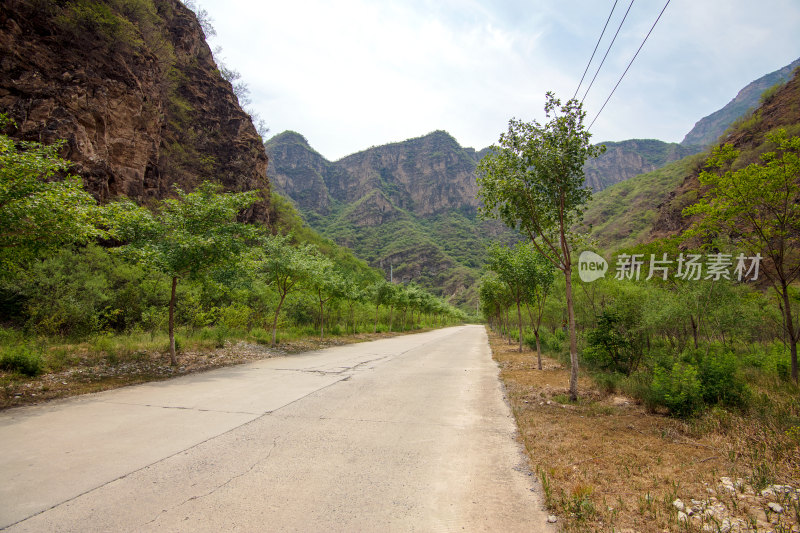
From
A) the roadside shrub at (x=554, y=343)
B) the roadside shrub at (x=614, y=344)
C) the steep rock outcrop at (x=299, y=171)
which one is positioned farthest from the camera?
the steep rock outcrop at (x=299, y=171)

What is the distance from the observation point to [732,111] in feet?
525

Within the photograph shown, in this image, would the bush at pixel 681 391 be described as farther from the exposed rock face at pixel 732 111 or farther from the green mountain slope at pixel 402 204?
the exposed rock face at pixel 732 111

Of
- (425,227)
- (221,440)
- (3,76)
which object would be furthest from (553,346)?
(425,227)

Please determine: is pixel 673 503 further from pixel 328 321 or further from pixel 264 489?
pixel 328 321

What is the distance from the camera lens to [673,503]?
3404 millimetres

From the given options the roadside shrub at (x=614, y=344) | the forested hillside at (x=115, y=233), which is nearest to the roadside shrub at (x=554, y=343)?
the roadside shrub at (x=614, y=344)

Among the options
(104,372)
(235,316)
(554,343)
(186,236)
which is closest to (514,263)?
(554,343)

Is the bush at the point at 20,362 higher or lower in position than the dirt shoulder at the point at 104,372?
higher

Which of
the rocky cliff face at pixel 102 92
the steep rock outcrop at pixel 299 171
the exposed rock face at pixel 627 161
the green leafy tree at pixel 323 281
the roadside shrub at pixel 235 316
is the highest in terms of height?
the exposed rock face at pixel 627 161

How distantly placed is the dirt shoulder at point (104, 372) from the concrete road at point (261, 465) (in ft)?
2.56

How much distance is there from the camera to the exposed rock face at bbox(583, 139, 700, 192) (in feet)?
531

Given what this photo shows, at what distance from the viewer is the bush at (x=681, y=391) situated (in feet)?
21.2

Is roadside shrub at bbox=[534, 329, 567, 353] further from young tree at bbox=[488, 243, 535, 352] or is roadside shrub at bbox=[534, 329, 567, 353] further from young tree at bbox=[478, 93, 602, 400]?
young tree at bbox=[478, 93, 602, 400]

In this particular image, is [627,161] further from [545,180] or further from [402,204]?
[545,180]
